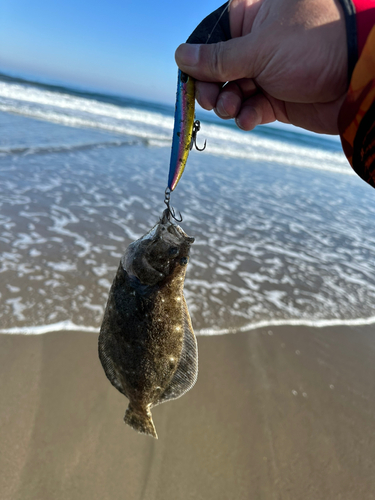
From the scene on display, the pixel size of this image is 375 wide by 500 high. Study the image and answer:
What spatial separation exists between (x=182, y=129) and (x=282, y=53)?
893 mm

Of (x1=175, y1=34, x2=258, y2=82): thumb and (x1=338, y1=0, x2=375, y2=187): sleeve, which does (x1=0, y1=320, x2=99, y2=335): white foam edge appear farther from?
(x1=338, y1=0, x2=375, y2=187): sleeve

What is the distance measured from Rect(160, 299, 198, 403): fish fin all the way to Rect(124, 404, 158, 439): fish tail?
0.55 feet

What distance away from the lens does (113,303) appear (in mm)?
2322

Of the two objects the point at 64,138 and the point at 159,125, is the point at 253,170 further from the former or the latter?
the point at 159,125

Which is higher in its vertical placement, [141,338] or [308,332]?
[141,338]

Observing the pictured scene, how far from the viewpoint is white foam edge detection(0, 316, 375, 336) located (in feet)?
12.7

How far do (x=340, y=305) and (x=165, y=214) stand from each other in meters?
4.46

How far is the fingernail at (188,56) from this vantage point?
2.17m

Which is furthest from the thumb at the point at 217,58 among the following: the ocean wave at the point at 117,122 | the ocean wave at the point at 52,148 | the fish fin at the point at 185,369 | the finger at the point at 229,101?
the ocean wave at the point at 117,122

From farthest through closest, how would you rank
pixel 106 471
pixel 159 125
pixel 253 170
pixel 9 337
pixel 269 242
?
pixel 159 125 < pixel 253 170 < pixel 269 242 < pixel 9 337 < pixel 106 471

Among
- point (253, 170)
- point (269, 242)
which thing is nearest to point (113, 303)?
point (269, 242)

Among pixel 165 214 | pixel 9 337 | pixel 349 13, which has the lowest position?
pixel 9 337

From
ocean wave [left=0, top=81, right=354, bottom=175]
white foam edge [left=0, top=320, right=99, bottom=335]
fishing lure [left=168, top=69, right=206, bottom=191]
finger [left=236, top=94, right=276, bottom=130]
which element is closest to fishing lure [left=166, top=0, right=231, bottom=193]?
fishing lure [left=168, top=69, right=206, bottom=191]

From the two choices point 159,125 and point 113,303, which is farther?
point 159,125
